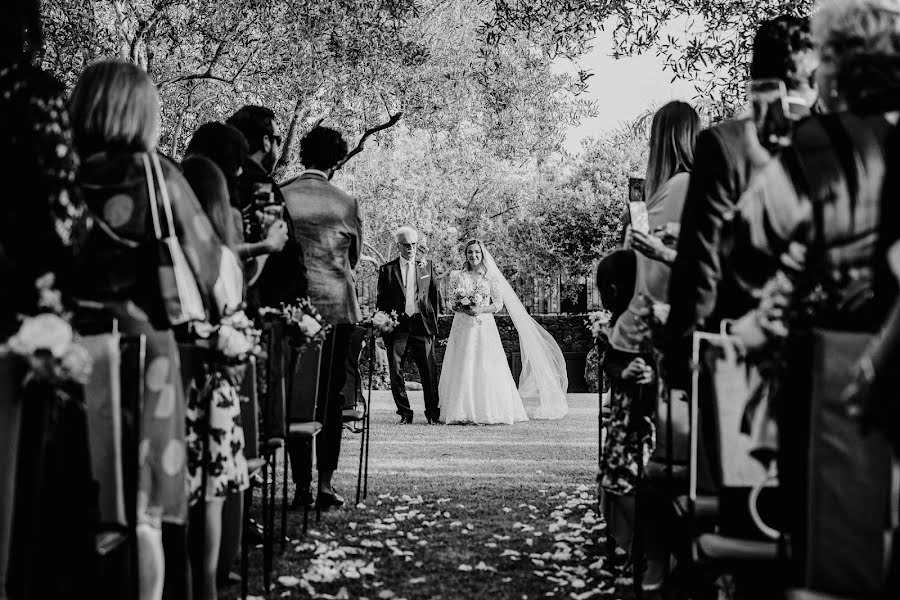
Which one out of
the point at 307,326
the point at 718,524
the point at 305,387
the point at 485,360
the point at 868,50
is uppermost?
the point at 868,50

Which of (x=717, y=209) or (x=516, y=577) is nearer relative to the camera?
(x=717, y=209)

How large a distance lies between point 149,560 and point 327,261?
4287 millimetres

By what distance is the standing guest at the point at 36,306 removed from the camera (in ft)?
8.79

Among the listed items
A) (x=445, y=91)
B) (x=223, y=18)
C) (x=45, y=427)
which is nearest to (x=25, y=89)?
(x=45, y=427)

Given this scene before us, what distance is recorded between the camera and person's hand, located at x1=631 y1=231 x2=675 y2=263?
481cm

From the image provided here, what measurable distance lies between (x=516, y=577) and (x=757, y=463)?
2726mm

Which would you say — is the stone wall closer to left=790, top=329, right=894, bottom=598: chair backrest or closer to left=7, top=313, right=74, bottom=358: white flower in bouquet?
left=790, top=329, right=894, bottom=598: chair backrest

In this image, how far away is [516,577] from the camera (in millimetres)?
5945

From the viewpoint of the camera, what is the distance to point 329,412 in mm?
7906

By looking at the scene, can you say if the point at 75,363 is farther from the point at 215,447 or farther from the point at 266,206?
the point at 266,206

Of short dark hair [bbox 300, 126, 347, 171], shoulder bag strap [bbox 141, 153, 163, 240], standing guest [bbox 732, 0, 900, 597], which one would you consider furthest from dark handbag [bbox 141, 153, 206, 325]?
short dark hair [bbox 300, 126, 347, 171]

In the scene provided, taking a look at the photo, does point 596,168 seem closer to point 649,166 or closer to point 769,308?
point 649,166

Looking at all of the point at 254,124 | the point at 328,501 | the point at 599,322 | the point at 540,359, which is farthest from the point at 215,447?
the point at 540,359

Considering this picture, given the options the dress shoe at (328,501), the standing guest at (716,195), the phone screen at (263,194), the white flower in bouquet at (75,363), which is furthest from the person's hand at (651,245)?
the dress shoe at (328,501)
